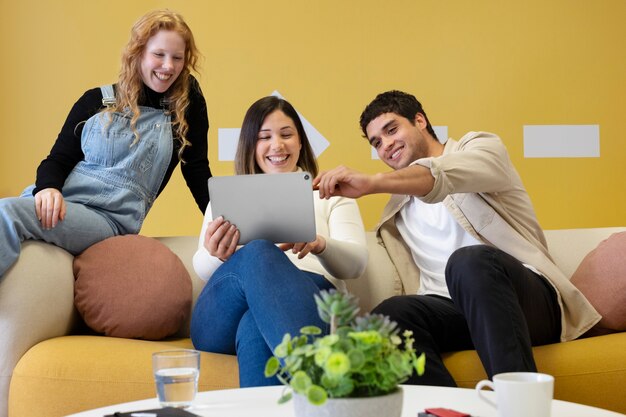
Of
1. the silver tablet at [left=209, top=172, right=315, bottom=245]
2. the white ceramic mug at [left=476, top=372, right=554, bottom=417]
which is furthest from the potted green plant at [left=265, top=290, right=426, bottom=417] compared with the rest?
the silver tablet at [left=209, top=172, right=315, bottom=245]

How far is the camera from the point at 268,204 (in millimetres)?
1873

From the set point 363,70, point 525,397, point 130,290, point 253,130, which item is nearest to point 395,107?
point 253,130

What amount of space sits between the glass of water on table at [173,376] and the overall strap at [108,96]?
1.48 metres

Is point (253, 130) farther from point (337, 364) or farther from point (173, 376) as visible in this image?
point (337, 364)

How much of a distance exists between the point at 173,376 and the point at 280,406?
0.17m

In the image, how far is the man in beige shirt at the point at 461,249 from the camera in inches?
65.1

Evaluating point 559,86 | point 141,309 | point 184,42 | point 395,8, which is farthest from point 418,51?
point 141,309

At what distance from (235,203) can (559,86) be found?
183cm

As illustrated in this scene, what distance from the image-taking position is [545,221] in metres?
3.19

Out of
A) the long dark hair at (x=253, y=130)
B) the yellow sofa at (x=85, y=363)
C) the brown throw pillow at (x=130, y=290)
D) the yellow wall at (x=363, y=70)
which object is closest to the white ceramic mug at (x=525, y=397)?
the yellow sofa at (x=85, y=363)

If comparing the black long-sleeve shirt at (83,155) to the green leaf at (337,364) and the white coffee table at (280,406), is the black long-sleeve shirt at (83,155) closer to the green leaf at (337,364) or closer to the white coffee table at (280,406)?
the white coffee table at (280,406)

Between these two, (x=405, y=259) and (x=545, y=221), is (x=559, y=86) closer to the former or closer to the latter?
(x=545, y=221)

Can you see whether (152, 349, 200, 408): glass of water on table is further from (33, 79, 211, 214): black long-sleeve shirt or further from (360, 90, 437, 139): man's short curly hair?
(360, 90, 437, 139): man's short curly hair

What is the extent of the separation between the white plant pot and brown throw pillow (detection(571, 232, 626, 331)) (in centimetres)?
136
